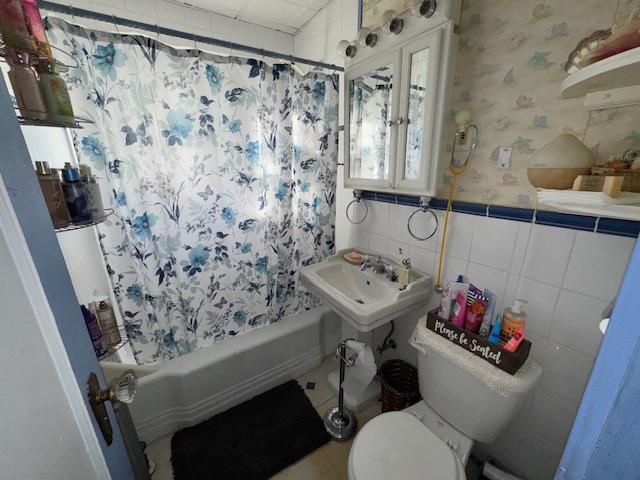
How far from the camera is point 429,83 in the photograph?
106cm

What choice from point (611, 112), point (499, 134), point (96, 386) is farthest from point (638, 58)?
point (96, 386)

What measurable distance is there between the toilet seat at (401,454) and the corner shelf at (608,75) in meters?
1.19

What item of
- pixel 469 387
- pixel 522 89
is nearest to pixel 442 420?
pixel 469 387

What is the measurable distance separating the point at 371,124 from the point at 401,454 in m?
1.51

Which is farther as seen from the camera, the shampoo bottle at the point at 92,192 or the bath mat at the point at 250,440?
the bath mat at the point at 250,440

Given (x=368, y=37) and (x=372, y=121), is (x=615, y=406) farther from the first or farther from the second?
(x=368, y=37)

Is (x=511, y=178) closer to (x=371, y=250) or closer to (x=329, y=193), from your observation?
(x=371, y=250)

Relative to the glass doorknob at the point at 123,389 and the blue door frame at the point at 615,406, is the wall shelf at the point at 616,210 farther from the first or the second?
the glass doorknob at the point at 123,389

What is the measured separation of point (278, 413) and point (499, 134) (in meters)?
1.83

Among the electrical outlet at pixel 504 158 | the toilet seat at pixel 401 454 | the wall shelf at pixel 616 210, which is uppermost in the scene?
the electrical outlet at pixel 504 158

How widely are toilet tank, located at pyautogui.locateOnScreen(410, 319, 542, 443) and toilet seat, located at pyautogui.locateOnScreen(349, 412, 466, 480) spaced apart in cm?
13

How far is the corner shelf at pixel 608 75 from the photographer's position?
0.51 meters

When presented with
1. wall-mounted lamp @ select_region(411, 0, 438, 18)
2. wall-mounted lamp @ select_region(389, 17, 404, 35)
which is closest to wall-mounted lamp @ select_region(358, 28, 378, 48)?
wall-mounted lamp @ select_region(389, 17, 404, 35)

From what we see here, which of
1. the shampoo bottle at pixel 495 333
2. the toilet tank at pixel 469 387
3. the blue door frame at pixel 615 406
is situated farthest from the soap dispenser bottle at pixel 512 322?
the blue door frame at pixel 615 406
